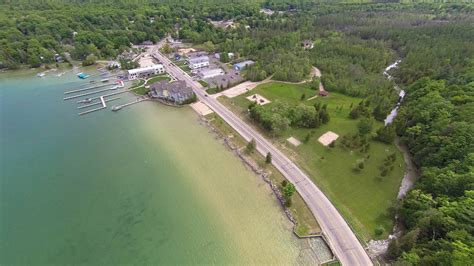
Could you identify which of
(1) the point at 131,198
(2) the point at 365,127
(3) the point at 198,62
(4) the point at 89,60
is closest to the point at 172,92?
(3) the point at 198,62

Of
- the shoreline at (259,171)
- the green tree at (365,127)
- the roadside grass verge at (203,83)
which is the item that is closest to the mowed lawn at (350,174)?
the green tree at (365,127)

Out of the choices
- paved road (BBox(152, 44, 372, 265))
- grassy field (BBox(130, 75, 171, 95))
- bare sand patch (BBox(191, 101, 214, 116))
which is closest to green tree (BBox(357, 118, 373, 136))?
Result: paved road (BBox(152, 44, 372, 265))

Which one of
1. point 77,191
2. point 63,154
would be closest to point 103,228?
point 77,191

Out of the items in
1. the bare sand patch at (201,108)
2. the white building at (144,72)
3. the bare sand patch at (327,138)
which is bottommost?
the bare sand patch at (327,138)

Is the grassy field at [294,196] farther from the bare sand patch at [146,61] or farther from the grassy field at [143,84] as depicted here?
the bare sand patch at [146,61]

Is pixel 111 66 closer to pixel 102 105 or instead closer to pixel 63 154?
pixel 102 105

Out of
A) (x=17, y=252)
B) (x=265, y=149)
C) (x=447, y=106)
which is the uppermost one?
(x=447, y=106)
